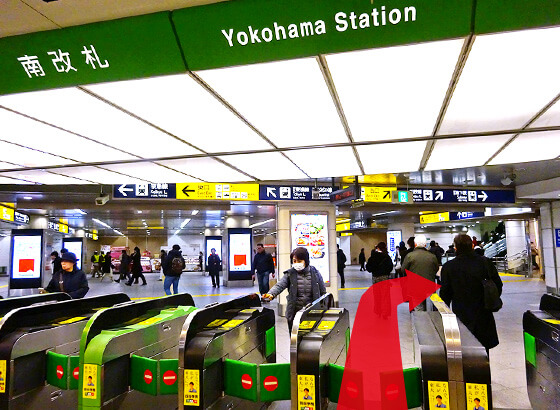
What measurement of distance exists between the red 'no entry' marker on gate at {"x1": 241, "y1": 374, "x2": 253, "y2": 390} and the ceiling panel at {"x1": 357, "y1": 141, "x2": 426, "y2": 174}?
99.3 inches

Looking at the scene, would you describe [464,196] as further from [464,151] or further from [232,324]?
[232,324]

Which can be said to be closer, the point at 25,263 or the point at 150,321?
the point at 150,321

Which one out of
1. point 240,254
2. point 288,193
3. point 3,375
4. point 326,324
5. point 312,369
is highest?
point 288,193

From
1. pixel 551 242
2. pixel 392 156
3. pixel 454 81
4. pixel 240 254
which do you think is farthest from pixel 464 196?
pixel 454 81

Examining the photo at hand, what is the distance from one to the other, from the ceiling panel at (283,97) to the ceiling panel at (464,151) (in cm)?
119

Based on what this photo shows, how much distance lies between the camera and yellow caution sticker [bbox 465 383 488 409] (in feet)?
6.79

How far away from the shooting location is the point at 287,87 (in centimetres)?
277

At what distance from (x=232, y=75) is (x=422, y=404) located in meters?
2.12

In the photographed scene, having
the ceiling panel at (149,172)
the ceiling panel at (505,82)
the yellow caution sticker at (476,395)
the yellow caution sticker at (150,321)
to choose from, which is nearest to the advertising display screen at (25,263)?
the ceiling panel at (149,172)

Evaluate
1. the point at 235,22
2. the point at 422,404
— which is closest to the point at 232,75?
the point at 235,22

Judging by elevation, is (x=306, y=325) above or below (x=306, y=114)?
below

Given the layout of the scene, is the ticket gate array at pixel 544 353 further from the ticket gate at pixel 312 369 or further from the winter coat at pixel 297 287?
the winter coat at pixel 297 287

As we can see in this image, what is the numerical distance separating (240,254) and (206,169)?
36.3 feet

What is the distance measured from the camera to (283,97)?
2.94 meters
